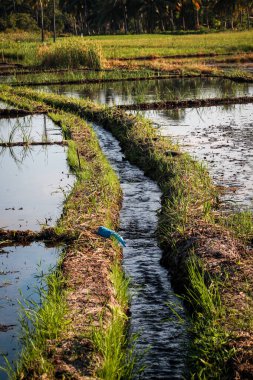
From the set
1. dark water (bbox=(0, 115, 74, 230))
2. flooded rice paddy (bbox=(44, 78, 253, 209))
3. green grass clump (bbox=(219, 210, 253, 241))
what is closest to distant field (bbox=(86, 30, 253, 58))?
flooded rice paddy (bbox=(44, 78, 253, 209))

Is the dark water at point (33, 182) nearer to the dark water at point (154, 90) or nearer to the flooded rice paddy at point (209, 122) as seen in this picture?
the flooded rice paddy at point (209, 122)

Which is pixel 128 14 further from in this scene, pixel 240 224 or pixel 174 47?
pixel 240 224

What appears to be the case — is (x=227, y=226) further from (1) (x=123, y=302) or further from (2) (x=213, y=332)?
(2) (x=213, y=332)

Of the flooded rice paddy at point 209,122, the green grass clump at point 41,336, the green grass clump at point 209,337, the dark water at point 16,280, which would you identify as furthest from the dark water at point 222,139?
the green grass clump at point 41,336

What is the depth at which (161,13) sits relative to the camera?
179 feet

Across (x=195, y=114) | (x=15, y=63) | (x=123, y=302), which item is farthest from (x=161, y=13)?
(x=123, y=302)

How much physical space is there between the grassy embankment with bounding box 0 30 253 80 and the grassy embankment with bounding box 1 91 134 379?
50.8 feet

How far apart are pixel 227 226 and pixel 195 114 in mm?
9124

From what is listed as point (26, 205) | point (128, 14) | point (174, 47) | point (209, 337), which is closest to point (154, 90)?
point (26, 205)

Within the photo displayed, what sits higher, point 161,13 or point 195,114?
point 161,13

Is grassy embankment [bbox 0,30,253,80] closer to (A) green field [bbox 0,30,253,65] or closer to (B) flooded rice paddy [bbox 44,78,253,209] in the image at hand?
(A) green field [bbox 0,30,253,65]

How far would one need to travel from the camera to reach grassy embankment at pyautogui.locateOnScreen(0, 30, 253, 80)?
2548cm

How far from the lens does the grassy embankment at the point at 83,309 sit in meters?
3.73

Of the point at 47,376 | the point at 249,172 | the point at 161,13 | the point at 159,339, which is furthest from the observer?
the point at 161,13
